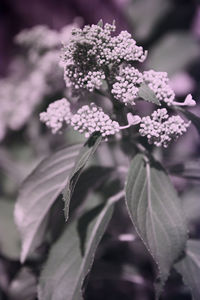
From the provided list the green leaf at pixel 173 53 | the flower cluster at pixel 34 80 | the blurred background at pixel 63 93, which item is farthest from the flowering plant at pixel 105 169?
the green leaf at pixel 173 53

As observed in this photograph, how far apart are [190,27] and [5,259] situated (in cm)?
162

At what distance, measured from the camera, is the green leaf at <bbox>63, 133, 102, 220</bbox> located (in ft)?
2.61

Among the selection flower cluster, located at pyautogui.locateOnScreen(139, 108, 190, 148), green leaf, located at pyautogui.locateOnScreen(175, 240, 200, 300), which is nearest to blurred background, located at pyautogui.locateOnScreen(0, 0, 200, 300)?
green leaf, located at pyautogui.locateOnScreen(175, 240, 200, 300)

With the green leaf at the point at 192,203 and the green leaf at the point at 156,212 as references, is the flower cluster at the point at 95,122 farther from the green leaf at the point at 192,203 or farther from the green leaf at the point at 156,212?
the green leaf at the point at 192,203

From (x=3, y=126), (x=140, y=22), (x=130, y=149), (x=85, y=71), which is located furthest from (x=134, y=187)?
(x=140, y=22)

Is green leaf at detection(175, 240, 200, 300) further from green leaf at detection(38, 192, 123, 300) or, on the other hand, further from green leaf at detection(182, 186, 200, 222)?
green leaf at detection(182, 186, 200, 222)

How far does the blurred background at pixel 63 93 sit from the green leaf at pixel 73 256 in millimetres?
137

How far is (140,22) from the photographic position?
2.34m

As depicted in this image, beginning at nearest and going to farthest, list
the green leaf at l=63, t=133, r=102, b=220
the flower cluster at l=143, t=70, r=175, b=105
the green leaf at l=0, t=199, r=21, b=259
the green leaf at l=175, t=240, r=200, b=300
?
the green leaf at l=63, t=133, r=102, b=220
the flower cluster at l=143, t=70, r=175, b=105
the green leaf at l=175, t=240, r=200, b=300
the green leaf at l=0, t=199, r=21, b=259

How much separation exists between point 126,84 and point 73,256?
487 millimetres


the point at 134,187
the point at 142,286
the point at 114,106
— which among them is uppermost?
the point at 114,106

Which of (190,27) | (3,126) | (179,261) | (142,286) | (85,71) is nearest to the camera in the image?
(85,71)

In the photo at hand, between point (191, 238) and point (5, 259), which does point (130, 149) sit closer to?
point (191, 238)

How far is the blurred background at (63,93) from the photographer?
1.34 metres
